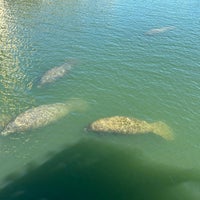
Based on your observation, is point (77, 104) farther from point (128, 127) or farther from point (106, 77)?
point (128, 127)

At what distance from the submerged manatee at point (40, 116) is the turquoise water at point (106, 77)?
2.34 ft

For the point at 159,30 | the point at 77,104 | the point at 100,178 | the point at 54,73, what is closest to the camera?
the point at 100,178

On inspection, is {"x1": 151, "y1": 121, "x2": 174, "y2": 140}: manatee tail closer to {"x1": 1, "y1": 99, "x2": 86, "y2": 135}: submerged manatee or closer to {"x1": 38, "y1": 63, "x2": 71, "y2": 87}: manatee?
{"x1": 1, "y1": 99, "x2": 86, "y2": 135}: submerged manatee

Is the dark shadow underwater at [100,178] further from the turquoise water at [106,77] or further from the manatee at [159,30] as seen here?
the manatee at [159,30]

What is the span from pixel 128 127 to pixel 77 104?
8.29 metres

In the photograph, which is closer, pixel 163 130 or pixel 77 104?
pixel 163 130

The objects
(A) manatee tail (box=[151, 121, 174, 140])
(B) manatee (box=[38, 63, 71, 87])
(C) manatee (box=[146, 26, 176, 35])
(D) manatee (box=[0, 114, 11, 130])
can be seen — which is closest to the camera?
(A) manatee tail (box=[151, 121, 174, 140])

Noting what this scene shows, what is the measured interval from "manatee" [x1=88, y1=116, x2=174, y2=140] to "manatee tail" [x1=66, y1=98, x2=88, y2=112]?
4.21m

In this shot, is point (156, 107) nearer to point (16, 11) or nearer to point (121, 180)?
point (121, 180)

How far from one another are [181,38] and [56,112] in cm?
3145

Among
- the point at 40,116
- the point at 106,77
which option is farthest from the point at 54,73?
the point at 40,116

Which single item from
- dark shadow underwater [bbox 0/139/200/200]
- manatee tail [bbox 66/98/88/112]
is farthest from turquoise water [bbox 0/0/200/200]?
manatee tail [bbox 66/98/88/112]

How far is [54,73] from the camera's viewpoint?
45.7 m

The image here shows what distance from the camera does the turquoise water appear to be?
3338cm
